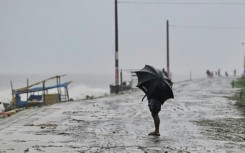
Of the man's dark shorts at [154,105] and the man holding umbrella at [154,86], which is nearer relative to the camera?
the man holding umbrella at [154,86]

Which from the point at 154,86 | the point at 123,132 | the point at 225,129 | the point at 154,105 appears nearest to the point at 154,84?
the point at 154,86

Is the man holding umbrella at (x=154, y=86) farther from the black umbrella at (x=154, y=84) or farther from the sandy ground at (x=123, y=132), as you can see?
the sandy ground at (x=123, y=132)

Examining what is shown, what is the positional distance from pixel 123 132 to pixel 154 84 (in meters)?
1.70

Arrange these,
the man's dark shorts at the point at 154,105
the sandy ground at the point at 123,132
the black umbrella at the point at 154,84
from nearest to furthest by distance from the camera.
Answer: the sandy ground at the point at 123,132
the black umbrella at the point at 154,84
the man's dark shorts at the point at 154,105

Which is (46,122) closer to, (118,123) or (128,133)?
(118,123)

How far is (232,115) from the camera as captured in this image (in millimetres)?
17578

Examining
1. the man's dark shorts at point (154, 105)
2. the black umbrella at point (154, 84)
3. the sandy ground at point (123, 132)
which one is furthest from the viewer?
the man's dark shorts at point (154, 105)

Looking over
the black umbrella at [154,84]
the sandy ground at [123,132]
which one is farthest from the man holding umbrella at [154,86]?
the sandy ground at [123,132]

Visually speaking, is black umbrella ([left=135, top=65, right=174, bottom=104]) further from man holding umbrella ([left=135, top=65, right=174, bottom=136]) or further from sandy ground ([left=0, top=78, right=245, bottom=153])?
sandy ground ([left=0, top=78, right=245, bottom=153])

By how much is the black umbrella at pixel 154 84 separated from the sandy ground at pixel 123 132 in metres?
1.10

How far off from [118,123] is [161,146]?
4.29 meters

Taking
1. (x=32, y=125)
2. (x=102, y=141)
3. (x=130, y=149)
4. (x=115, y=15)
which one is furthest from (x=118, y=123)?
(x=115, y=15)

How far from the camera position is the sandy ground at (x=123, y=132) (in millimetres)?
10320

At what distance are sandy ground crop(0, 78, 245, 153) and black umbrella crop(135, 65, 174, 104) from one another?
3.60ft
